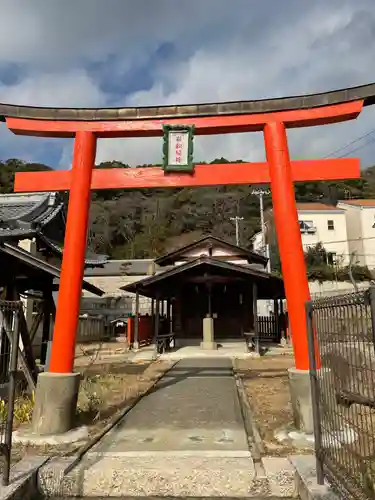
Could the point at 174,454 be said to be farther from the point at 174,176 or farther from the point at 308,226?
the point at 308,226

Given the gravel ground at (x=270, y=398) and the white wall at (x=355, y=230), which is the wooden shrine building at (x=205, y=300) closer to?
the gravel ground at (x=270, y=398)

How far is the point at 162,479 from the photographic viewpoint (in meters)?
4.11

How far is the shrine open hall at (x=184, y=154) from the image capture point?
628 centimetres

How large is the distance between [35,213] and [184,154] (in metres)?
12.9

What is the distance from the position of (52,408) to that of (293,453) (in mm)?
3303

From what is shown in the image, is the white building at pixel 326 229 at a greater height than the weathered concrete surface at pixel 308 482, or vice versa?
the white building at pixel 326 229

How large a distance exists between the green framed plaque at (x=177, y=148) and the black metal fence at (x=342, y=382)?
3.81 m

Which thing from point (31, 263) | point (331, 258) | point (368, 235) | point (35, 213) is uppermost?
point (368, 235)

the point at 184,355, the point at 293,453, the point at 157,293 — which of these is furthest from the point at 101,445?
the point at 157,293

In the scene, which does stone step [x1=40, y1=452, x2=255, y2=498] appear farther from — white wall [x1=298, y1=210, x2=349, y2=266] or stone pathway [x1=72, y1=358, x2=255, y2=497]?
white wall [x1=298, y1=210, x2=349, y2=266]

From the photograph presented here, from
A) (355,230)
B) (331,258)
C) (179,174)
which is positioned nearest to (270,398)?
(179,174)

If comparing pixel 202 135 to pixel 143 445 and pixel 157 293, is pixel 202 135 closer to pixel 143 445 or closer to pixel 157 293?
pixel 143 445

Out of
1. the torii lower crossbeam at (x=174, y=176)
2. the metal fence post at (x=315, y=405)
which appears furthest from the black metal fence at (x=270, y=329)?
the metal fence post at (x=315, y=405)

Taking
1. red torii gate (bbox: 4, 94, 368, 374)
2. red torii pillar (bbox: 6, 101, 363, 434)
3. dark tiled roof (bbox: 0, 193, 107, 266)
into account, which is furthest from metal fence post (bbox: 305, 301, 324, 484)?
dark tiled roof (bbox: 0, 193, 107, 266)
